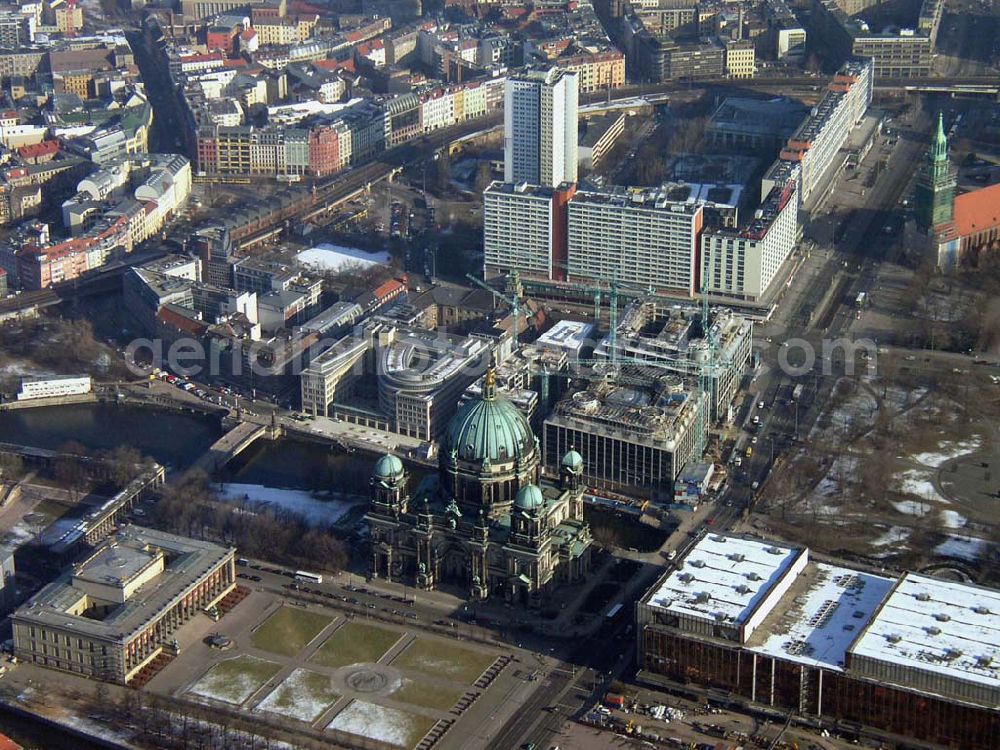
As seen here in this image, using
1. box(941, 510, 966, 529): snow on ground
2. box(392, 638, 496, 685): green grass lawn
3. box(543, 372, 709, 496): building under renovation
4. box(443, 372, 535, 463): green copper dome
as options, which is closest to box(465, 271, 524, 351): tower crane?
box(543, 372, 709, 496): building under renovation

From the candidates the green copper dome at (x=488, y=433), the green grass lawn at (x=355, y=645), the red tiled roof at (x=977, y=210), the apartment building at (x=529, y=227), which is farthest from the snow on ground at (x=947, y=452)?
the green grass lawn at (x=355, y=645)

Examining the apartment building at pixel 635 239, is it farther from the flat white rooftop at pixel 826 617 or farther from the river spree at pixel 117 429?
the flat white rooftop at pixel 826 617

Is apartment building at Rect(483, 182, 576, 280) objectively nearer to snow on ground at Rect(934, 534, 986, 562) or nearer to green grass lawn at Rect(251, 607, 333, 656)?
snow on ground at Rect(934, 534, 986, 562)

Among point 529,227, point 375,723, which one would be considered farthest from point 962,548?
point 529,227

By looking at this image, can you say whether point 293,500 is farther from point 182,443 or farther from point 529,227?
point 529,227

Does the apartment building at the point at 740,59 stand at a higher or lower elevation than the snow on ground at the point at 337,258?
higher

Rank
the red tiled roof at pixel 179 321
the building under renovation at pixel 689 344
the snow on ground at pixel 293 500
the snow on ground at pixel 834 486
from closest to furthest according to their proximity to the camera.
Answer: the snow on ground at pixel 293 500
the snow on ground at pixel 834 486
the building under renovation at pixel 689 344
the red tiled roof at pixel 179 321

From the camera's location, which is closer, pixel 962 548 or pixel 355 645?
pixel 355 645
